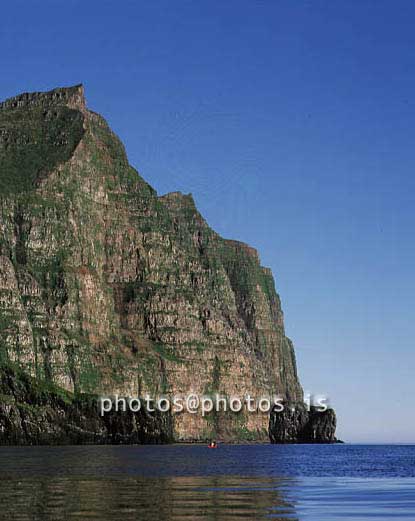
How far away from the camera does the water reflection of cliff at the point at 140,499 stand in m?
53.6

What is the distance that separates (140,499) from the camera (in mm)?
63781

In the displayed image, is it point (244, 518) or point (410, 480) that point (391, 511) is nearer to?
point (244, 518)

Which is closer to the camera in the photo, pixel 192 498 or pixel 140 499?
pixel 140 499

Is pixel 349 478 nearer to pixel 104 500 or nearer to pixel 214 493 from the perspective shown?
pixel 214 493

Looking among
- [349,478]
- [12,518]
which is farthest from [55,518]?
[349,478]

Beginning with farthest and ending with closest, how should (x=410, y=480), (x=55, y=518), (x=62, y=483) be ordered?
(x=410, y=480) → (x=62, y=483) → (x=55, y=518)

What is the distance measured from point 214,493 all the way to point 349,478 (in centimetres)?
3639

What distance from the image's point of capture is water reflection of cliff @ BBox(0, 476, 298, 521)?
53559 millimetres

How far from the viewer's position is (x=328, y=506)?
62438 mm

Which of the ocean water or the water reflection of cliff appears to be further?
the ocean water

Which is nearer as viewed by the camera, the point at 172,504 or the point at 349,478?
the point at 172,504

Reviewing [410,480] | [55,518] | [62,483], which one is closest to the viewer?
[55,518]

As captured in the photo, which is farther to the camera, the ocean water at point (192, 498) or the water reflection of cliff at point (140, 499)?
the ocean water at point (192, 498)

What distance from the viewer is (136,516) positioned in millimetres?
52625
